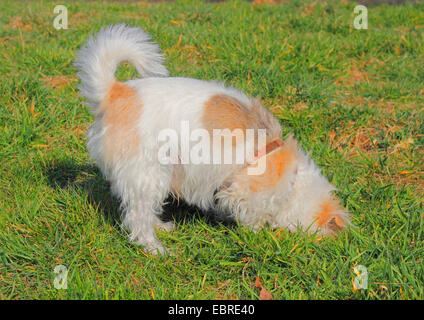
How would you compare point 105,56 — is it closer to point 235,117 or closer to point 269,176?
point 235,117

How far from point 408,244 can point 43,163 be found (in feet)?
8.81

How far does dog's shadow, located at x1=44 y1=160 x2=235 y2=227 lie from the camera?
9.55 ft

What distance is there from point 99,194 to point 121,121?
2.90ft

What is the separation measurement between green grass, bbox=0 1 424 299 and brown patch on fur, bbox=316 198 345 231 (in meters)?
0.08

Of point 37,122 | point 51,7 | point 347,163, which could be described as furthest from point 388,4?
point 37,122

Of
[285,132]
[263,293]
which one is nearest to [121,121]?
[263,293]

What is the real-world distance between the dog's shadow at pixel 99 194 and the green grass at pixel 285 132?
16 mm

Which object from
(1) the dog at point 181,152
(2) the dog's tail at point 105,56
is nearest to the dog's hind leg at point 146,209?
(1) the dog at point 181,152

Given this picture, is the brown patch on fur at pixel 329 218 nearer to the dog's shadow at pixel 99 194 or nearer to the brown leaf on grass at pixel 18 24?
the dog's shadow at pixel 99 194

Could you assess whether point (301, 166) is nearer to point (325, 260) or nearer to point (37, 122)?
point (325, 260)

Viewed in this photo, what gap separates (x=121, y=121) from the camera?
243 centimetres

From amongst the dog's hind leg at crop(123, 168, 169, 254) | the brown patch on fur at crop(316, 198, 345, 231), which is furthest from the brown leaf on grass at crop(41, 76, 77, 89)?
the brown patch on fur at crop(316, 198, 345, 231)

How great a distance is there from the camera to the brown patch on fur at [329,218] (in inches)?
99.1
